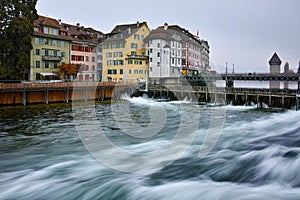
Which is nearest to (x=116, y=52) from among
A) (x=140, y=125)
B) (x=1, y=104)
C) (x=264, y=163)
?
(x=1, y=104)

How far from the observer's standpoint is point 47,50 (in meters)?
64.6

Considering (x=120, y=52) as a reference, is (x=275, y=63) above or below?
below

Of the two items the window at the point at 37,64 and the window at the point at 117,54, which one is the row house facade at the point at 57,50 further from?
the window at the point at 117,54

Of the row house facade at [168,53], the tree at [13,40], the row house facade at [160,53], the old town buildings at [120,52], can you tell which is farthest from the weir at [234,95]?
the row house facade at [160,53]

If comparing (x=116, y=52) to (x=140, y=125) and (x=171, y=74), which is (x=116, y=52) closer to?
(x=171, y=74)

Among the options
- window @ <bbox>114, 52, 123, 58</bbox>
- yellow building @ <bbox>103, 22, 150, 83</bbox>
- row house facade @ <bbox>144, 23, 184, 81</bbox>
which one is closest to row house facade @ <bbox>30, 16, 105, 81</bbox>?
yellow building @ <bbox>103, 22, 150, 83</bbox>

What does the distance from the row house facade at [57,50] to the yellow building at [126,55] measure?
137 inches

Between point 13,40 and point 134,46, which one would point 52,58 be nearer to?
point 13,40

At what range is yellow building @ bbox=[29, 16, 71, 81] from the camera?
62219 millimetres

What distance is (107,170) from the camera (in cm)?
1189

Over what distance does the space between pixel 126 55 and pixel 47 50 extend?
738 inches

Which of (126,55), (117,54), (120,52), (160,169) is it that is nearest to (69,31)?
(117,54)

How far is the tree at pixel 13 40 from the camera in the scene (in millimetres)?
45062

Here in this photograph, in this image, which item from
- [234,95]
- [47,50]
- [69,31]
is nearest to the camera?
[234,95]
